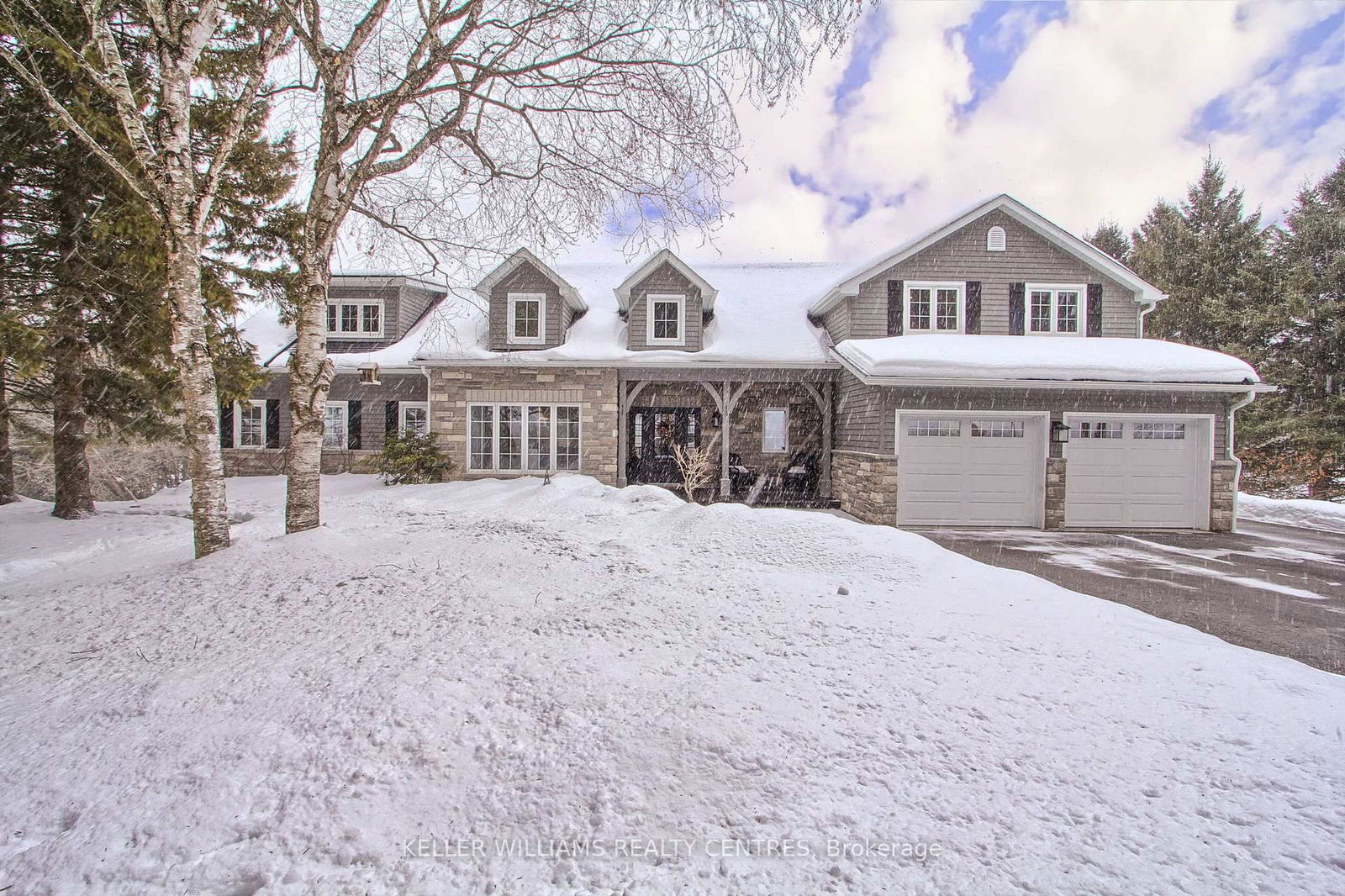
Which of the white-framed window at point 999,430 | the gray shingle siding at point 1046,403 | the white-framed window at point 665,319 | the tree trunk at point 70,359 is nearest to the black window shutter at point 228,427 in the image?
the tree trunk at point 70,359

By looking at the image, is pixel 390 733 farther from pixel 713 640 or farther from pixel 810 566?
pixel 810 566

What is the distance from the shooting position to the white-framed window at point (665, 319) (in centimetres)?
1348

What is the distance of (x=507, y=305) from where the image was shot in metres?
13.4

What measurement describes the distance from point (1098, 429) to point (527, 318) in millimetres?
12279

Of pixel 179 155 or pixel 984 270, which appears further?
pixel 984 270

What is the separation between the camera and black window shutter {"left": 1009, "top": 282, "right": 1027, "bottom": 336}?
12.6 metres

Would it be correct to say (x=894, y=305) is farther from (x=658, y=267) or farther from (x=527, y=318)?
(x=527, y=318)

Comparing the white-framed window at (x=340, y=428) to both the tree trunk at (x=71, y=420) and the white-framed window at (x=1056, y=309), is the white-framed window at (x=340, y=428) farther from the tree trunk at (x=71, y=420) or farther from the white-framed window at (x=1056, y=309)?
the white-framed window at (x=1056, y=309)

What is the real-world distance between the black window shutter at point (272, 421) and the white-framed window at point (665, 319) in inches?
410

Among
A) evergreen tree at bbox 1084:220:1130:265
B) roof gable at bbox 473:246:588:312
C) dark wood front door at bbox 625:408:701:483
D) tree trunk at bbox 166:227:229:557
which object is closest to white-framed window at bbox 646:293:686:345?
roof gable at bbox 473:246:588:312

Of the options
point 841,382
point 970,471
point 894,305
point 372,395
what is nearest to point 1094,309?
point 894,305

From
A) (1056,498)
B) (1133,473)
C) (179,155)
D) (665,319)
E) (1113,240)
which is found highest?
(1113,240)

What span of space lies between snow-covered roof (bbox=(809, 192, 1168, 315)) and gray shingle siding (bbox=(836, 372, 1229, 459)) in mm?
3075

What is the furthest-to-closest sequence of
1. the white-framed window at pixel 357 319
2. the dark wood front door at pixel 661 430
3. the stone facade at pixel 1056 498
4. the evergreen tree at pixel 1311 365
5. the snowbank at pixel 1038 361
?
1. the evergreen tree at pixel 1311 365
2. the dark wood front door at pixel 661 430
3. the white-framed window at pixel 357 319
4. the stone facade at pixel 1056 498
5. the snowbank at pixel 1038 361
